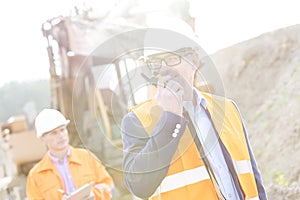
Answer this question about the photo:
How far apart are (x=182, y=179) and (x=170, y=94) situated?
0.21 m

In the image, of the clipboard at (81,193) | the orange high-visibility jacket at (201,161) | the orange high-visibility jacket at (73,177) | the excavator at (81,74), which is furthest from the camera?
the excavator at (81,74)

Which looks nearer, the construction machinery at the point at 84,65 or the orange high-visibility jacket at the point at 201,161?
the orange high-visibility jacket at the point at 201,161

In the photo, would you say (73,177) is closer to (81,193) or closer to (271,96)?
(81,193)

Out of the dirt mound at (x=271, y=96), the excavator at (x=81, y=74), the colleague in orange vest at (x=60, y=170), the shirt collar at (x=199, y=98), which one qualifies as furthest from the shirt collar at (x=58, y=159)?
the shirt collar at (x=199, y=98)

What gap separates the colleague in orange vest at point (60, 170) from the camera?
164 centimetres

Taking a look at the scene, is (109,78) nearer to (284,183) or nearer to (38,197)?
(38,197)

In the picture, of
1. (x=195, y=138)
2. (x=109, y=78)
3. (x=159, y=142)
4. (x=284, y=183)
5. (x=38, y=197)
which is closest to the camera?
(x=159, y=142)

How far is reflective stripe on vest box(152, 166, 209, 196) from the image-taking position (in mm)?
1007

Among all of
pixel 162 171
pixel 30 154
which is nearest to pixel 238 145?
pixel 162 171

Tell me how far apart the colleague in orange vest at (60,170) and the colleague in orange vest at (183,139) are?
666 millimetres

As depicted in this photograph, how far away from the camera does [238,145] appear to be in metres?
1.11

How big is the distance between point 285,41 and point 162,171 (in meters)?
1.79

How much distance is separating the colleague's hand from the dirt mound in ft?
2.37

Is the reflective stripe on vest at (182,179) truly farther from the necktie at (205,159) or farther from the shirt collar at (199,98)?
the shirt collar at (199,98)
